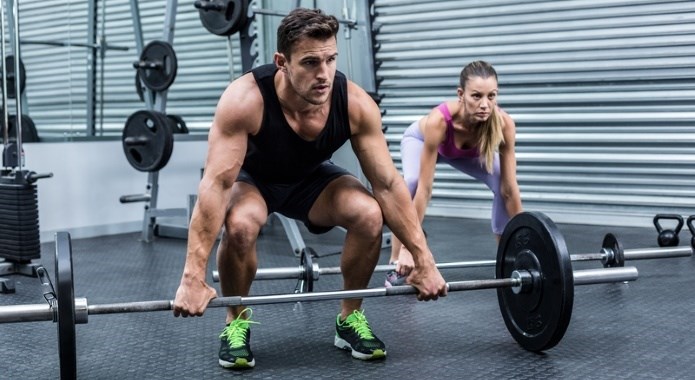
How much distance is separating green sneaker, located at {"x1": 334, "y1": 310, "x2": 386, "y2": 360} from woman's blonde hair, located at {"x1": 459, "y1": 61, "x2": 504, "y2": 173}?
1095mm

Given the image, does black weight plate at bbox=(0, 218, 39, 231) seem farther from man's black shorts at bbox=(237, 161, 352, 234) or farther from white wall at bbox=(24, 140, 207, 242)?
man's black shorts at bbox=(237, 161, 352, 234)

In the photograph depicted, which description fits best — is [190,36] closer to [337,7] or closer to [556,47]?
[337,7]

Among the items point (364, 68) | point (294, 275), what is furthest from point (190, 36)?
point (294, 275)

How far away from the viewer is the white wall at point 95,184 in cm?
475

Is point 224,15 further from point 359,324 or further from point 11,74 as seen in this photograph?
point 359,324

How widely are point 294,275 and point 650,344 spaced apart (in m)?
1.20

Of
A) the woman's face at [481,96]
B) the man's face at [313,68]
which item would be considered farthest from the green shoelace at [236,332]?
the woman's face at [481,96]

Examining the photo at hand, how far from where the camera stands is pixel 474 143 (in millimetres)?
3180

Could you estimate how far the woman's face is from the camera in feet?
9.53

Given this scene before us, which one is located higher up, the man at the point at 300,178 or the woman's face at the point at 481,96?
the woman's face at the point at 481,96

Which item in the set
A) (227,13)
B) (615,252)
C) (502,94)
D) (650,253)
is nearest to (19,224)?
(227,13)

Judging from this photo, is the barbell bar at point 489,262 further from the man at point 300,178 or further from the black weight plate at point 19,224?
the black weight plate at point 19,224

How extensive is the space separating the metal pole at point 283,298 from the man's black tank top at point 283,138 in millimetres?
406

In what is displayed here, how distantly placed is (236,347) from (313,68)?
2.54 feet
